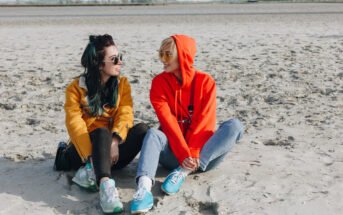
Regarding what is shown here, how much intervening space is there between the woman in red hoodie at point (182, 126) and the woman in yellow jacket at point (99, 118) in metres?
0.22

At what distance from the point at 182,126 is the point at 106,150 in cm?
73

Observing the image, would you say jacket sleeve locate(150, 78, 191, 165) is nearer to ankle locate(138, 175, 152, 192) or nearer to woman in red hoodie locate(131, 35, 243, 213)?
woman in red hoodie locate(131, 35, 243, 213)

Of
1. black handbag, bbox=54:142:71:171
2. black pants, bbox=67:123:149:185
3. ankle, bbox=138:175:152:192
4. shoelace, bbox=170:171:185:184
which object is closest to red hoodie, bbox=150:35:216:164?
shoelace, bbox=170:171:185:184

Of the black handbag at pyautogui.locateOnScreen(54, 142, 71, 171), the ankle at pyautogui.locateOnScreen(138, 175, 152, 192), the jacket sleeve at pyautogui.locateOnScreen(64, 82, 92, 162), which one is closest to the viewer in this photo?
the ankle at pyautogui.locateOnScreen(138, 175, 152, 192)

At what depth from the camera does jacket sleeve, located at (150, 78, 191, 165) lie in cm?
305

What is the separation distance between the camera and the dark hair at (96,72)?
313 cm

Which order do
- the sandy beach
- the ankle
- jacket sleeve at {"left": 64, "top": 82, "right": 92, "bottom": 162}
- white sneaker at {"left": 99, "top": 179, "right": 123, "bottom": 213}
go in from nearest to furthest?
1. white sneaker at {"left": 99, "top": 179, "right": 123, "bottom": 213}
2. the ankle
3. the sandy beach
4. jacket sleeve at {"left": 64, "top": 82, "right": 92, "bottom": 162}

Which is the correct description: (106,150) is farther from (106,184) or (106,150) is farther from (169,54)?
(169,54)

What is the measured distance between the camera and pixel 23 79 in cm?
634

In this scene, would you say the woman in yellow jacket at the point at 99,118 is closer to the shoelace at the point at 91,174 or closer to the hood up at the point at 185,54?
the shoelace at the point at 91,174

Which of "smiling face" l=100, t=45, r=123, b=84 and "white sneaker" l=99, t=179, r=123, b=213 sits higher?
"smiling face" l=100, t=45, r=123, b=84

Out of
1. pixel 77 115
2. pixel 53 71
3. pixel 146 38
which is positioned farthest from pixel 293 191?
pixel 146 38

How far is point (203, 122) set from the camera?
3189 millimetres

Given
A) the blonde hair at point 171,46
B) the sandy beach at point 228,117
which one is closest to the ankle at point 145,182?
the sandy beach at point 228,117
